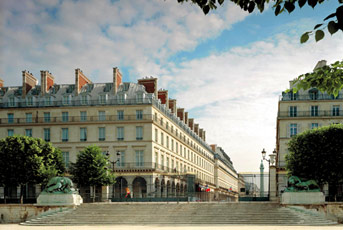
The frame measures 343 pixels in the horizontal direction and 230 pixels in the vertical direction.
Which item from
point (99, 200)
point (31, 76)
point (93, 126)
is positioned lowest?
point (99, 200)

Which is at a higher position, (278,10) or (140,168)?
(278,10)

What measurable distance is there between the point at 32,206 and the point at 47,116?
998 inches

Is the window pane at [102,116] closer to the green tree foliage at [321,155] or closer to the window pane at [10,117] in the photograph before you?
the window pane at [10,117]

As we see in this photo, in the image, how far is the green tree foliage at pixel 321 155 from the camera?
3678 centimetres

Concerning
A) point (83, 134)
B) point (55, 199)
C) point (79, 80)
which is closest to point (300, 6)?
point (55, 199)

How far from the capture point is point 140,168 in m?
54.1

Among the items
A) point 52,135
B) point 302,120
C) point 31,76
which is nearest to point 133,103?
point 52,135

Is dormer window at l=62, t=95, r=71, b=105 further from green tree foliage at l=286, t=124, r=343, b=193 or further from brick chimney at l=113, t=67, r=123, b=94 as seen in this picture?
green tree foliage at l=286, t=124, r=343, b=193

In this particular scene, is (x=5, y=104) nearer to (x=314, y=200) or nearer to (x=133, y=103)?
(x=133, y=103)

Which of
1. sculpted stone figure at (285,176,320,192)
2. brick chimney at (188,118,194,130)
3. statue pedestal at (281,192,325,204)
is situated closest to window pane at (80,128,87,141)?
sculpted stone figure at (285,176,320,192)

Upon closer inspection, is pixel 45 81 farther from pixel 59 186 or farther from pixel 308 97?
pixel 308 97

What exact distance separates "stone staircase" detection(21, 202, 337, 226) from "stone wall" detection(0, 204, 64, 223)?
93 cm

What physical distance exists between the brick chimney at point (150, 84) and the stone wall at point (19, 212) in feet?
95.2

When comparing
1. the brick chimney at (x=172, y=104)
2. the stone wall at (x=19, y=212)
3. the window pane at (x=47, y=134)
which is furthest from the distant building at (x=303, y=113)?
the stone wall at (x=19, y=212)
